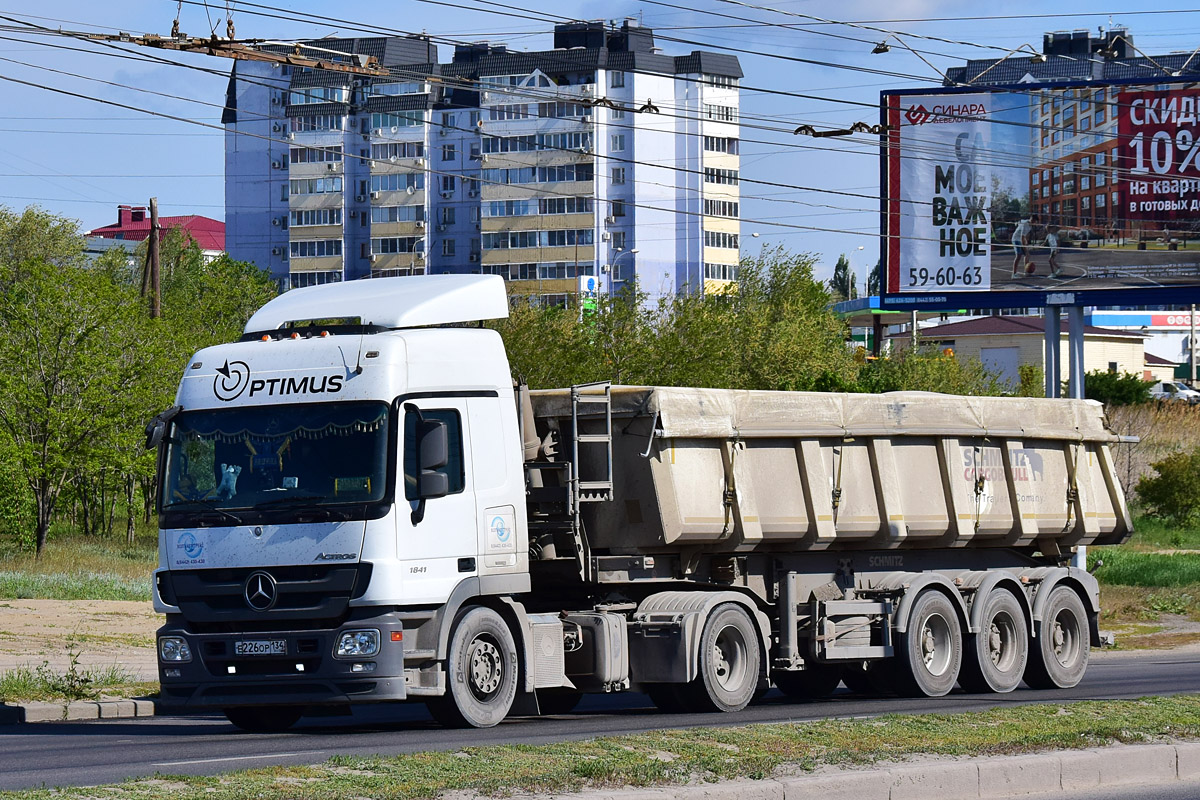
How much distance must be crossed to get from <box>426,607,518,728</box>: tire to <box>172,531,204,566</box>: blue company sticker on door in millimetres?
2166

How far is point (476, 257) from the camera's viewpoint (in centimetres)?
11456

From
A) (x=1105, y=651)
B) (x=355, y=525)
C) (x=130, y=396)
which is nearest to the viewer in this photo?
(x=355, y=525)

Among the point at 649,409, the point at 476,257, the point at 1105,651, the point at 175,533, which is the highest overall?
the point at 476,257

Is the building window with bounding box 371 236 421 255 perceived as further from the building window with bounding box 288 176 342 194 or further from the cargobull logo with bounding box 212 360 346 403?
the cargobull logo with bounding box 212 360 346 403

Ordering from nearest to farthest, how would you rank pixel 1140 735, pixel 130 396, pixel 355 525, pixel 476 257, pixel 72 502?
pixel 1140 735 → pixel 355 525 → pixel 130 396 → pixel 72 502 → pixel 476 257

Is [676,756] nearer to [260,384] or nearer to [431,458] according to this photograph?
[431,458]

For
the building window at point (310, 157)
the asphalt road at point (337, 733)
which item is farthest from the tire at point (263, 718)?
the building window at point (310, 157)

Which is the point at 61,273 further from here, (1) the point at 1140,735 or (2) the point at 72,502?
(1) the point at 1140,735

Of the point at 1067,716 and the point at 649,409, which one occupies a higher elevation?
the point at 649,409

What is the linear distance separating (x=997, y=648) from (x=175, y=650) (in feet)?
31.1

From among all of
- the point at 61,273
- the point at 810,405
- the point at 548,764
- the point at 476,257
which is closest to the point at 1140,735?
the point at 548,764

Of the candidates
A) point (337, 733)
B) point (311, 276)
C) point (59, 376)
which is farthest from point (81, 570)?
point (311, 276)

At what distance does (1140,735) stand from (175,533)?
7.69m

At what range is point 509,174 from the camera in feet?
364
